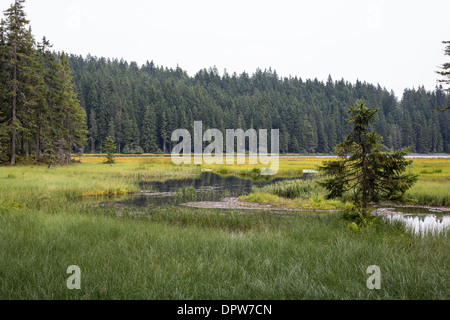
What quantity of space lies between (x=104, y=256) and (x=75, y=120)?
49.0 metres

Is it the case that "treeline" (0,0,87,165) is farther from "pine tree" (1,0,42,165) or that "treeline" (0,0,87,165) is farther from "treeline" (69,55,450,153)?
"treeline" (69,55,450,153)

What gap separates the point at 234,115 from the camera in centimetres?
12062

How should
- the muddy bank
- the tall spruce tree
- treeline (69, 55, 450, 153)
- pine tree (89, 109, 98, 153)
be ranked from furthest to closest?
treeline (69, 55, 450, 153) → pine tree (89, 109, 98, 153) → the muddy bank → the tall spruce tree

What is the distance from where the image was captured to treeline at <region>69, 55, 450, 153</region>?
98.4 meters

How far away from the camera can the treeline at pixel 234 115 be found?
323 ft

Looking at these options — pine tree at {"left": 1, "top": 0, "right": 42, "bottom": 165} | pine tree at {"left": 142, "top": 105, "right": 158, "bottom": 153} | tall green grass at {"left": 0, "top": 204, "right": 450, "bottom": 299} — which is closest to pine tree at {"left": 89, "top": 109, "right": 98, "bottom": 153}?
pine tree at {"left": 142, "top": 105, "right": 158, "bottom": 153}

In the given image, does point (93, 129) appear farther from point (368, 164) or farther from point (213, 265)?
point (213, 265)

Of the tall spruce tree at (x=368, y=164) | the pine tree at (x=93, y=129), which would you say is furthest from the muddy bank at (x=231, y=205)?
the pine tree at (x=93, y=129)

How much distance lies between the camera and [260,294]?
493cm

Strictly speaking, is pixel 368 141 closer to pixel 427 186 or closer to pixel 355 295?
pixel 355 295

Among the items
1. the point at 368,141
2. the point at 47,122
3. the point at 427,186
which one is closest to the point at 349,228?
the point at 368,141

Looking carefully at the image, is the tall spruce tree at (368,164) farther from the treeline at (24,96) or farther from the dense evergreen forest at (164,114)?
the dense evergreen forest at (164,114)

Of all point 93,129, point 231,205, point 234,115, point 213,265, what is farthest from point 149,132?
point 213,265
